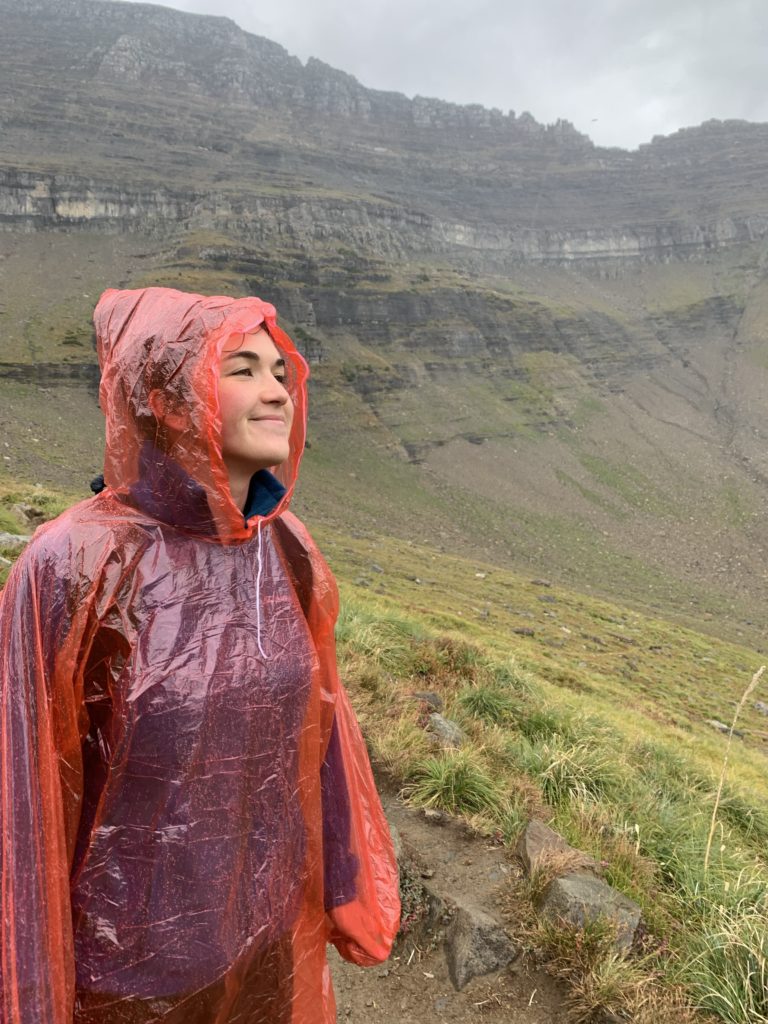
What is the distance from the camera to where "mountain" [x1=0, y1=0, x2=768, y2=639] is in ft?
152

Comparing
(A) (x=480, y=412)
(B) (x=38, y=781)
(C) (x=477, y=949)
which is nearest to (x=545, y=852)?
(C) (x=477, y=949)

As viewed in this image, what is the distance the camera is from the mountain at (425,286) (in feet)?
152

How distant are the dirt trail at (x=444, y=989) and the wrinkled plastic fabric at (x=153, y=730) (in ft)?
4.75

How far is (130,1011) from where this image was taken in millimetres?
1309

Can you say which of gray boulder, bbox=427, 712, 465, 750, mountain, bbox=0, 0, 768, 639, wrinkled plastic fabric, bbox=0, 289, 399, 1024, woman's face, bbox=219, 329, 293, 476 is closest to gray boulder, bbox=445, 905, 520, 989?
wrinkled plastic fabric, bbox=0, 289, 399, 1024

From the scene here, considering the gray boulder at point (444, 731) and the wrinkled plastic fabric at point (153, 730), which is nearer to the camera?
the wrinkled plastic fabric at point (153, 730)

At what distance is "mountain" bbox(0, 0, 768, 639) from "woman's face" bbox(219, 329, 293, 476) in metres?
31.4

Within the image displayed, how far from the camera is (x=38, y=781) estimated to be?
47.2 inches

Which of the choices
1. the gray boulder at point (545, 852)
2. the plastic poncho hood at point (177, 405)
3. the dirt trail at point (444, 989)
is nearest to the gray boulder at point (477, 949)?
the dirt trail at point (444, 989)

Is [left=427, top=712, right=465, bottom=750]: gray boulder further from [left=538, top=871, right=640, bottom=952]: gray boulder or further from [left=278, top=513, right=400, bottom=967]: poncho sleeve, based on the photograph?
[left=278, top=513, right=400, bottom=967]: poncho sleeve

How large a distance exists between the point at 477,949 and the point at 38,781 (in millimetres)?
2508

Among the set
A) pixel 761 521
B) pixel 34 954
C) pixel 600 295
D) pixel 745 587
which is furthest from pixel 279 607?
pixel 600 295

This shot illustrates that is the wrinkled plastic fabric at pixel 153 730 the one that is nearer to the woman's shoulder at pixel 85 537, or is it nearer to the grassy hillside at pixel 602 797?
the woman's shoulder at pixel 85 537

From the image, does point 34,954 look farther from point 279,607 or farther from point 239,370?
point 239,370
